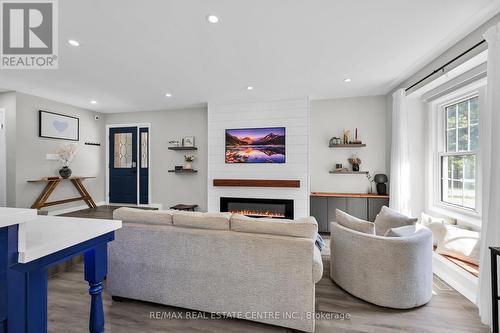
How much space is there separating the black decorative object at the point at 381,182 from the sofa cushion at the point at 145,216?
12.3ft

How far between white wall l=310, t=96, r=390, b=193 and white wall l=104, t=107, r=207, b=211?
2.58 m

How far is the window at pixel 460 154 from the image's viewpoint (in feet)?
9.02

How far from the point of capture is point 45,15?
2.16 metres

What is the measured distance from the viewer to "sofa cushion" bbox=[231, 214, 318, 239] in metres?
1.81

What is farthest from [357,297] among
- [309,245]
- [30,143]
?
[30,143]

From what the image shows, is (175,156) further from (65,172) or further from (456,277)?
(456,277)

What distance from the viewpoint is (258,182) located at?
468 cm

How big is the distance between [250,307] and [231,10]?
2495 mm

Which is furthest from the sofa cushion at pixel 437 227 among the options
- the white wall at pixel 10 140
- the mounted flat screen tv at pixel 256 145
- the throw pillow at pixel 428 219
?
the white wall at pixel 10 140

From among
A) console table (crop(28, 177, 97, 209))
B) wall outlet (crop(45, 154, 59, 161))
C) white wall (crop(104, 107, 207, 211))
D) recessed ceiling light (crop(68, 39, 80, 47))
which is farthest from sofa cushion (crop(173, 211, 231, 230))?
wall outlet (crop(45, 154, 59, 161))

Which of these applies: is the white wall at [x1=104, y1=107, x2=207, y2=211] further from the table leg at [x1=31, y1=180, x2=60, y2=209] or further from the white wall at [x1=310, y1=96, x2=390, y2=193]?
the white wall at [x1=310, y1=96, x2=390, y2=193]

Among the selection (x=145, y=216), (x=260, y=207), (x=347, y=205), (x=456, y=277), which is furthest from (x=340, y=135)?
(x=145, y=216)

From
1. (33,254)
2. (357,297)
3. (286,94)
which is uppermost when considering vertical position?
(286,94)

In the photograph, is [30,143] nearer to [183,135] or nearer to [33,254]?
[183,135]
